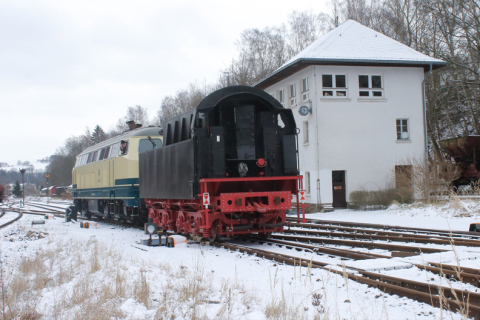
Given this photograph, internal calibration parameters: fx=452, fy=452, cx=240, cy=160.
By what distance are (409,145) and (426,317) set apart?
67.2 ft

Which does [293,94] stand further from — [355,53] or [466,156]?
[466,156]

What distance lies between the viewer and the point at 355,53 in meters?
23.4

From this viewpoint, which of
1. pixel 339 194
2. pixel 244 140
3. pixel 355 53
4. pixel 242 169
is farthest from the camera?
pixel 355 53

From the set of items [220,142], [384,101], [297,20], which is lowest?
[220,142]

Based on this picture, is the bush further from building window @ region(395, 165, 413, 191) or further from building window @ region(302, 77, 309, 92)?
building window @ region(302, 77, 309, 92)

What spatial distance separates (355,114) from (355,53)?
3.20 meters

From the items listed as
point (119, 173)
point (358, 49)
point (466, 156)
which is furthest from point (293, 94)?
point (119, 173)

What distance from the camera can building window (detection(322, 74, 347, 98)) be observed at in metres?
23.1

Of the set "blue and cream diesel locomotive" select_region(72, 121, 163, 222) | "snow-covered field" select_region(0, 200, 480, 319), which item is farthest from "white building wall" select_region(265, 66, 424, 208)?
"snow-covered field" select_region(0, 200, 480, 319)

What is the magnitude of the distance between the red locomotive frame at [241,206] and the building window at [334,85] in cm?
1339

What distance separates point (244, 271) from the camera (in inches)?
279

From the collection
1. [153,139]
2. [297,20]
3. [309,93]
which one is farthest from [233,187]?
[297,20]

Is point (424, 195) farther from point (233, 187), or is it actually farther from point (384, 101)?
point (233, 187)

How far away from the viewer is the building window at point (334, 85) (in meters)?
23.1
